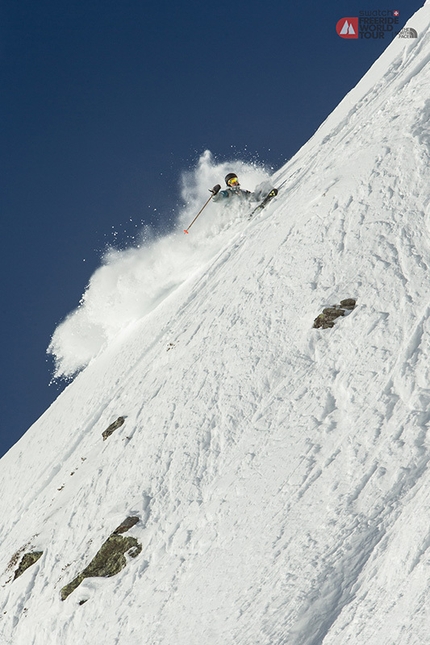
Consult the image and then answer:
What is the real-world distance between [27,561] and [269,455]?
5144mm

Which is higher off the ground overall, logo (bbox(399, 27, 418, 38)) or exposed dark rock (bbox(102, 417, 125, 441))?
logo (bbox(399, 27, 418, 38))

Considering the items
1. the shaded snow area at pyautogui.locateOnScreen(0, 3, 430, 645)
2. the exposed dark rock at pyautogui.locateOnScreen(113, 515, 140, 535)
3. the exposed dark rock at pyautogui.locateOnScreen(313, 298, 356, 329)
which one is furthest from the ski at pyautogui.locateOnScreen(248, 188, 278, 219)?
the exposed dark rock at pyautogui.locateOnScreen(113, 515, 140, 535)

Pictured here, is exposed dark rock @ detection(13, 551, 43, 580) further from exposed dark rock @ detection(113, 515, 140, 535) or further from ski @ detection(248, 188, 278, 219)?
ski @ detection(248, 188, 278, 219)

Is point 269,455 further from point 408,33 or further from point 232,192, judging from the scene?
point 408,33

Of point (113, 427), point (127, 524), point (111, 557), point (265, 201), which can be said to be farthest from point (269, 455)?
point (265, 201)

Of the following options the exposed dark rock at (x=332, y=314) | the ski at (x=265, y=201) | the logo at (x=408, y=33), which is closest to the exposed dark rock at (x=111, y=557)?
the exposed dark rock at (x=332, y=314)

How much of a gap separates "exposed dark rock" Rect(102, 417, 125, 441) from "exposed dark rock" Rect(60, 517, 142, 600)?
11.4ft

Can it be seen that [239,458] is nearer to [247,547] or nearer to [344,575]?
[247,547]

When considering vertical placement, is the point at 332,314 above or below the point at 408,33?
below

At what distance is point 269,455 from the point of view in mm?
8719

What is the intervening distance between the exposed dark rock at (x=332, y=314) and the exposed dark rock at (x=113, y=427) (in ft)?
15.7

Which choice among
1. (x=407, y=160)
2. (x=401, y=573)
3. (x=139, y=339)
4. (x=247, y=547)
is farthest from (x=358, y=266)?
(x=139, y=339)

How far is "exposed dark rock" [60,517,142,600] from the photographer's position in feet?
28.6

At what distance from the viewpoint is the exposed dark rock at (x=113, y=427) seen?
12.5 meters
